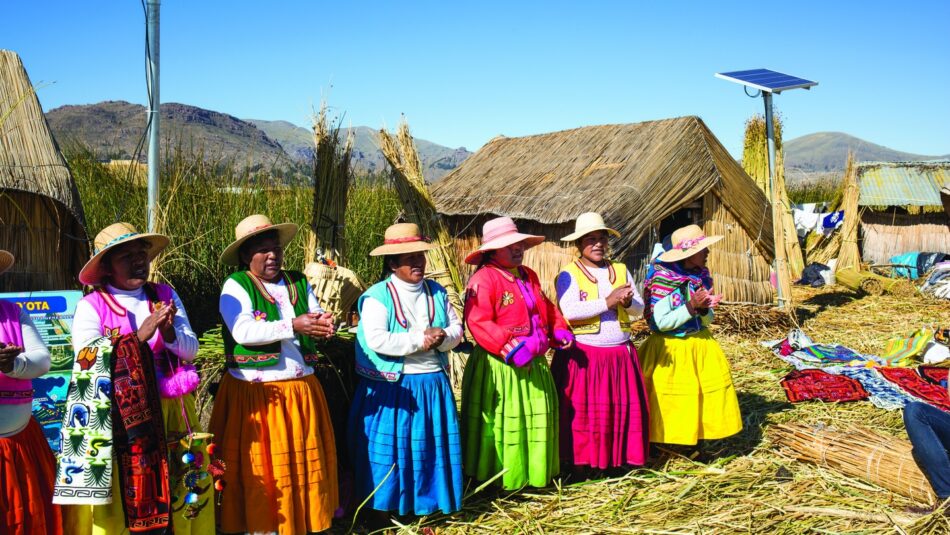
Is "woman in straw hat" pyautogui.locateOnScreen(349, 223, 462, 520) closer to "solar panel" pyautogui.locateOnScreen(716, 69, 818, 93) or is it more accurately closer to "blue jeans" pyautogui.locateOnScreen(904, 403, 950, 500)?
"blue jeans" pyautogui.locateOnScreen(904, 403, 950, 500)

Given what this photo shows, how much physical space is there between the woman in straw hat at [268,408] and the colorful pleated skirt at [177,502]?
188 mm

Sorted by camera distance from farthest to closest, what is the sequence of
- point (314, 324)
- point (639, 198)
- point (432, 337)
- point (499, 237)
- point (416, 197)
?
point (639, 198) → point (416, 197) → point (499, 237) → point (432, 337) → point (314, 324)

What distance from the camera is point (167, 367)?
309 cm

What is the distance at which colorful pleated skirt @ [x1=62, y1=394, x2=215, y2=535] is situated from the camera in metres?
2.93

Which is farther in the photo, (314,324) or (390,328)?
(390,328)

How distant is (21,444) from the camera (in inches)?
111

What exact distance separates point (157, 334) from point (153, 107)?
2.12 m

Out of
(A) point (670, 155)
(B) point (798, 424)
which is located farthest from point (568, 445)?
(A) point (670, 155)

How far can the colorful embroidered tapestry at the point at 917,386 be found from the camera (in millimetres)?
5996

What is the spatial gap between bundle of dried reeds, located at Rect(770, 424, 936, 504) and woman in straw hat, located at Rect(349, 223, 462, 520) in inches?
96.3

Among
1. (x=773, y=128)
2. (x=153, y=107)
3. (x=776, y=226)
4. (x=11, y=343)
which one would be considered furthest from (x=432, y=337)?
(x=773, y=128)

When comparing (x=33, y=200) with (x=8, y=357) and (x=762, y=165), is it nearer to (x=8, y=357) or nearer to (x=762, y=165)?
(x=8, y=357)

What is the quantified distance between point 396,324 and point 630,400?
159 centimetres

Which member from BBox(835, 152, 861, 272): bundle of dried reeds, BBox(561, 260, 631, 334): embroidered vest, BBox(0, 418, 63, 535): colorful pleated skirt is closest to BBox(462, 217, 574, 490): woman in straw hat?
BBox(561, 260, 631, 334): embroidered vest
